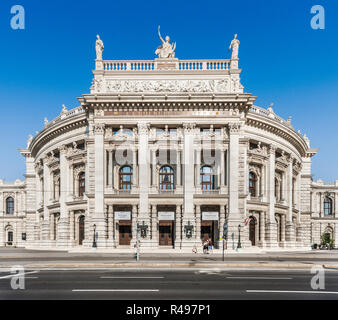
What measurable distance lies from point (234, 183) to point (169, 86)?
13.6 metres

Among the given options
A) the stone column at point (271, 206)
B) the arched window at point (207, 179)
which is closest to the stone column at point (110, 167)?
the arched window at point (207, 179)

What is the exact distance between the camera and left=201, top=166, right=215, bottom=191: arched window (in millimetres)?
42250

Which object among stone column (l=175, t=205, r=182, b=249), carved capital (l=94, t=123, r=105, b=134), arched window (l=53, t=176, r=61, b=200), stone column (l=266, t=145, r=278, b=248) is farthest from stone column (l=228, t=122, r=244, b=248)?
arched window (l=53, t=176, r=61, b=200)

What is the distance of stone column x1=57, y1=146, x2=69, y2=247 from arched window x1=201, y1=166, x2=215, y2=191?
1818cm

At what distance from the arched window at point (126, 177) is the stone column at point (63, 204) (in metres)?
8.71

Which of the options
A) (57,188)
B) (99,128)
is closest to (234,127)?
(99,128)

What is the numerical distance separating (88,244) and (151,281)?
2591 cm

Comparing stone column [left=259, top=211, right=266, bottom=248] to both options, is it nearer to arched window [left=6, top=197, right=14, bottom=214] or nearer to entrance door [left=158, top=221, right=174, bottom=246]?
entrance door [left=158, top=221, right=174, bottom=246]

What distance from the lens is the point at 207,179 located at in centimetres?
4269

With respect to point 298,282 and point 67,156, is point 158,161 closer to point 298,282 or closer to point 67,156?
point 67,156

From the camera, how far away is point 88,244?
39594 mm

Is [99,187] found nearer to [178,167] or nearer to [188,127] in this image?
[178,167]

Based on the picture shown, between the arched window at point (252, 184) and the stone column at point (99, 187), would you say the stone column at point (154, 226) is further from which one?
the arched window at point (252, 184)
